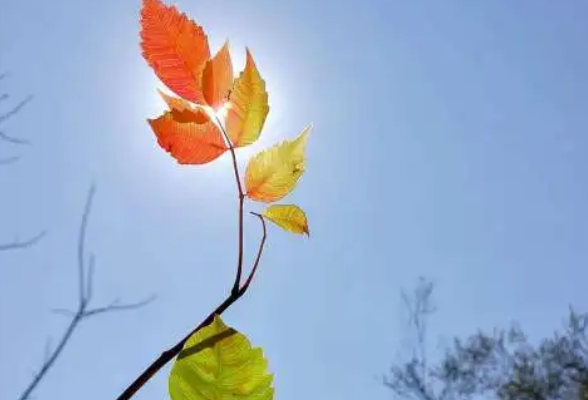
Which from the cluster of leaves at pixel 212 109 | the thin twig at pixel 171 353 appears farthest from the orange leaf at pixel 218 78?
the thin twig at pixel 171 353

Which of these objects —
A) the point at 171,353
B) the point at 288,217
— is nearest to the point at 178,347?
the point at 171,353

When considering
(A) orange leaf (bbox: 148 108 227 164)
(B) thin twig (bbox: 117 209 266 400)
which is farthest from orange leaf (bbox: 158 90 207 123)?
(B) thin twig (bbox: 117 209 266 400)

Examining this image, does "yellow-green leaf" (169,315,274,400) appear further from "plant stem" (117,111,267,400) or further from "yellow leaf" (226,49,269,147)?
"yellow leaf" (226,49,269,147)

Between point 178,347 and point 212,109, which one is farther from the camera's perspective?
point 212,109

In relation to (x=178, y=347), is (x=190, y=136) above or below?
above

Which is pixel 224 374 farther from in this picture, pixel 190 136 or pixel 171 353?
pixel 190 136
